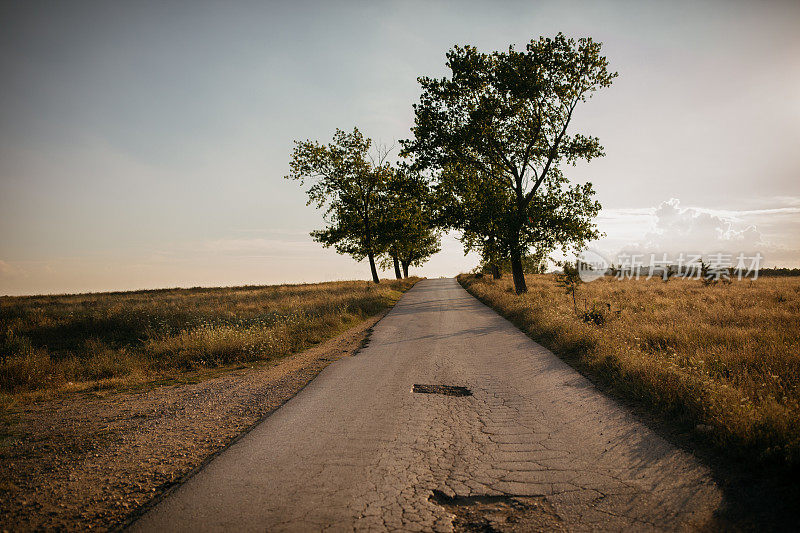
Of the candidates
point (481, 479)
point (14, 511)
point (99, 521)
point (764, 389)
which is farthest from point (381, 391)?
point (764, 389)

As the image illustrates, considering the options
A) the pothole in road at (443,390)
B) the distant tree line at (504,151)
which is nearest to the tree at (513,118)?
the distant tree line at (504,151)

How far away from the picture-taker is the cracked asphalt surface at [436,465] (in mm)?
3074

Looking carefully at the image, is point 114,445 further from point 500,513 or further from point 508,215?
point 508,215

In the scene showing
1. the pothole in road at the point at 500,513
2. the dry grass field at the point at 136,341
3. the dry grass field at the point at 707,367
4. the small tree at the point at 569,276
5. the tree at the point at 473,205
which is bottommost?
the pothole in road at the point at 500,513

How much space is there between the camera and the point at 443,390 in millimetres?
6484

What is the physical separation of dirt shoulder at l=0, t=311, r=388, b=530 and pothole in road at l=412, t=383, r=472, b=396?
2273 millimetres

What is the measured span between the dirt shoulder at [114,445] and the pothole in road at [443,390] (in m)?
2.27

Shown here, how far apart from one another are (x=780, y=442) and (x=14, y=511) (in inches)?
283

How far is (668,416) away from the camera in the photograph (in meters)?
5.00

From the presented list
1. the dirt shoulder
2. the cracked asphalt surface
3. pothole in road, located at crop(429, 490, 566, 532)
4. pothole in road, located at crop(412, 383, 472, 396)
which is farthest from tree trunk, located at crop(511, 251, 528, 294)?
pothole in road, located at crop(429, 490, 566, 532)

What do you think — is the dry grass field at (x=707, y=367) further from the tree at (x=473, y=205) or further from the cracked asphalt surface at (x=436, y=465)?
the tree at (x=473, y=205)

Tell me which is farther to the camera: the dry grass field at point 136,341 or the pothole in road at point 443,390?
the dry grass field at point 136,341

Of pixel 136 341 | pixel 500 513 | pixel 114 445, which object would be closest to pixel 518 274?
pixel 136 341

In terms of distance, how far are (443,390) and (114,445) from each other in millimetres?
4650
